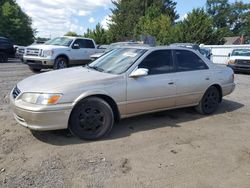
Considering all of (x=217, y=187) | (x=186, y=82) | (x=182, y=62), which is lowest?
(x=217, y=187)

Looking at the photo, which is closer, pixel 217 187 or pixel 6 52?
pixel 217 187

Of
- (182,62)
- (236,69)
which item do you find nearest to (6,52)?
(236,69)

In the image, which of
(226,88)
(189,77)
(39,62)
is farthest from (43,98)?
(39,62)

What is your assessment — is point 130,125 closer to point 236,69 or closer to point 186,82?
point 186,82

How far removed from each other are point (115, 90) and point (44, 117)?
1294 millimetres

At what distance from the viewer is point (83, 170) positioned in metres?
4.13

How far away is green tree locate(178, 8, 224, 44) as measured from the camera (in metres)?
39.1

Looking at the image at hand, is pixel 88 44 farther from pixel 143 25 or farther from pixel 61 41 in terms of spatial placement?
pixel 143 25

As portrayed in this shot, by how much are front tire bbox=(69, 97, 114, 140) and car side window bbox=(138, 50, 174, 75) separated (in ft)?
3.77

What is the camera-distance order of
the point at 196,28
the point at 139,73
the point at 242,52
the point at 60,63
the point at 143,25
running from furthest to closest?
the point at 143,25
the point at 196,28
the point at 242,52
the point at 60,63
the point at 139,73

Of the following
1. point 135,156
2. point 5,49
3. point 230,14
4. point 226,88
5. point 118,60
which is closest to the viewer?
point 135,156

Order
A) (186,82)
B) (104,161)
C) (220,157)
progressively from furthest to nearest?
1. (186,82)
2. (220,157)
3. (104,161)

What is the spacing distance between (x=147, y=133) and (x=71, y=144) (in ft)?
4.65

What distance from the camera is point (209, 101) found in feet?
23.5
